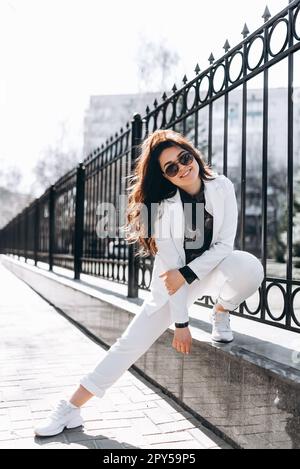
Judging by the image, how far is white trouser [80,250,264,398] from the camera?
2.71 meters

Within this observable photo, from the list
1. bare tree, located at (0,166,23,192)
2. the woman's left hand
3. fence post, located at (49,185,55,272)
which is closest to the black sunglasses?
the woman's left hand

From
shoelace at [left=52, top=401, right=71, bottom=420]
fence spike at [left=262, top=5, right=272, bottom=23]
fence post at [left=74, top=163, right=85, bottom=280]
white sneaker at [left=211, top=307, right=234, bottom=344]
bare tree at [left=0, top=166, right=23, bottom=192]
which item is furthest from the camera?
bare tree at [left=0, top=166, right=23, bottom=192]

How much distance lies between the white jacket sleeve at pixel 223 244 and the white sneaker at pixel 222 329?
1.29 feet

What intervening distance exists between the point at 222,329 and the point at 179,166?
0.99 metres

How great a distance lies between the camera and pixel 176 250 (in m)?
2.70

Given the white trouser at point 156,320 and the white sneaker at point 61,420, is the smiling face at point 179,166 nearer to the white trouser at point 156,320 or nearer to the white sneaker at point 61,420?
the white trouser at point 156,320

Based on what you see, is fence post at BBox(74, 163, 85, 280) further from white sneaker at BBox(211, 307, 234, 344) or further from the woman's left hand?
the woman's left hand

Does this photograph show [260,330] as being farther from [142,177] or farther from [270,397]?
[142,177]

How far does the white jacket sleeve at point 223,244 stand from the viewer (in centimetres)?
263

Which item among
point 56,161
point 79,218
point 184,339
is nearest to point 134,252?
point 184,339

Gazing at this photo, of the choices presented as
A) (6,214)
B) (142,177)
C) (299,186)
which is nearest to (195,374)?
(142,177)

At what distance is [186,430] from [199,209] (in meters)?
1.27

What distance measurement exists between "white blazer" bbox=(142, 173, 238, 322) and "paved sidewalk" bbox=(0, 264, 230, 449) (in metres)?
0.70

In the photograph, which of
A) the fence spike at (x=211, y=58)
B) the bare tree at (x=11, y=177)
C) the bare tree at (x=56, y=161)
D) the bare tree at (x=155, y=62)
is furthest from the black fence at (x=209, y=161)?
the bare tree at (x=11, y=177)
